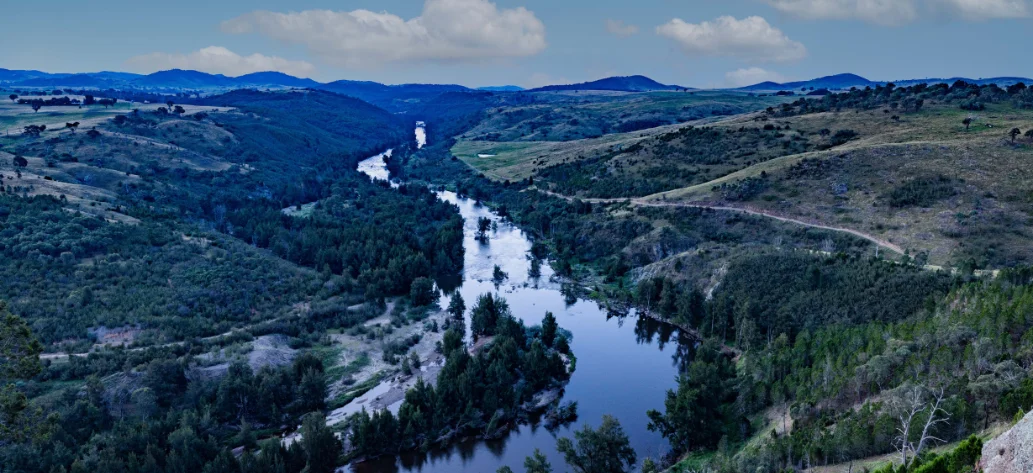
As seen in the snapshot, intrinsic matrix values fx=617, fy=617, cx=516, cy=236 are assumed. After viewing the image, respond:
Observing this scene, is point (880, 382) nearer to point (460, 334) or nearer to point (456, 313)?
point (460, 334)

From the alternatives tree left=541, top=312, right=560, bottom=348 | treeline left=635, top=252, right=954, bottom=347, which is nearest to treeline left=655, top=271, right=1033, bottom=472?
treeline left=635, top=252, right=954, bottom=347

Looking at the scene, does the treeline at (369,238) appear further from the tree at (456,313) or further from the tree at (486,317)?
the tree at (486,317)

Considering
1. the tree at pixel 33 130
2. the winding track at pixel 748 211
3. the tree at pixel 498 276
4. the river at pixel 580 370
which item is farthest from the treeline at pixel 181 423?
the tree at pixel 33 130

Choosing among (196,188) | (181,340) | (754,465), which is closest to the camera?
(754,465)

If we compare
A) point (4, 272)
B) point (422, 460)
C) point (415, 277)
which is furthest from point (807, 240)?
point (4, 272)

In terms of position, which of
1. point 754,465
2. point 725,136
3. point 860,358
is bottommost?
point 754,465

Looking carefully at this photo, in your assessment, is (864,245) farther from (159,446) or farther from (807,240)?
(159,446)
